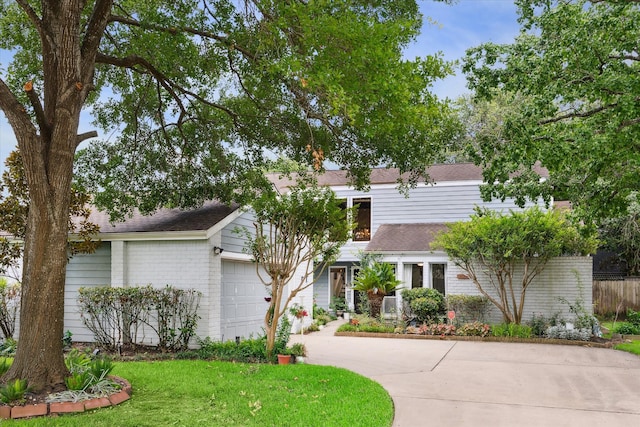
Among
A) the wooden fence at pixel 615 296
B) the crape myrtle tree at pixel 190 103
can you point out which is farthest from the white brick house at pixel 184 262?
the wooden fence at pixel 615 296

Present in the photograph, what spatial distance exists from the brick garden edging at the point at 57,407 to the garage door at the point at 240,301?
5573mm

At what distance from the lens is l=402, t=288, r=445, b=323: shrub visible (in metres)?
16.7

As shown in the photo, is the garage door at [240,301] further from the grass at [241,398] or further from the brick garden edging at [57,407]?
the brick garden edging at [57,407]

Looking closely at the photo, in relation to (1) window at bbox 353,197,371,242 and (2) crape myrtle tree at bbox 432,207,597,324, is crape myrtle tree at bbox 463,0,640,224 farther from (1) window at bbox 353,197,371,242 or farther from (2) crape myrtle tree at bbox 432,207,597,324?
(1) window at bbox 353,197,371,242

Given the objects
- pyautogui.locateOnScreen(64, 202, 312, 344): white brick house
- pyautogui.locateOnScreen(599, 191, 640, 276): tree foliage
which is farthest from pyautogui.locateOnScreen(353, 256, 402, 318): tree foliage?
pyautogui.locateOnScreen(599, 191, 640, 276): tree foliage

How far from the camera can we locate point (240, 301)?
13.8 metres

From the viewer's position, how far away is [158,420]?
6359 millimetres

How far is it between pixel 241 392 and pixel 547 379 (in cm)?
541

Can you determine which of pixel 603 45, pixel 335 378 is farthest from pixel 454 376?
pixel 603 45

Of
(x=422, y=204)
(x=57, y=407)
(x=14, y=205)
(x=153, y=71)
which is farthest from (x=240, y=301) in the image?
(x=422, y=204)

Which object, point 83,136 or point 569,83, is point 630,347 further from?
point 83,136

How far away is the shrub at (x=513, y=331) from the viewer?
49.2 feet

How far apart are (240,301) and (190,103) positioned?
195 inches

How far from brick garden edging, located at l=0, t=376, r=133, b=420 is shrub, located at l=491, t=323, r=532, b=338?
35.9ft
